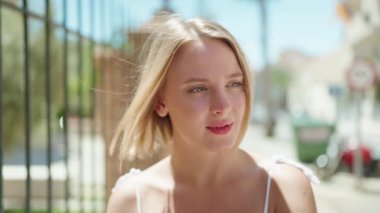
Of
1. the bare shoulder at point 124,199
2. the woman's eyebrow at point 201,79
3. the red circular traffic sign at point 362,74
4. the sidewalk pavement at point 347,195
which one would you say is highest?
the woman's eyebrow at point 201,79

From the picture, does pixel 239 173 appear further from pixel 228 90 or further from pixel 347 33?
pixel 347 33

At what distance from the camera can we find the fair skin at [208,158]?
1380 mm

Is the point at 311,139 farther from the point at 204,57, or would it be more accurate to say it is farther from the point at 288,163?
the point at 204,57

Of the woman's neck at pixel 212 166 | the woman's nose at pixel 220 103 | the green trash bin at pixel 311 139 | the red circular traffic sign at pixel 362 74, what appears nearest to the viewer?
the woman's nose at pixel 220 103

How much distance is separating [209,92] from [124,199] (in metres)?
0.38

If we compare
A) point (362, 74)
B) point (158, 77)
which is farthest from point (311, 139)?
point (158, 77)

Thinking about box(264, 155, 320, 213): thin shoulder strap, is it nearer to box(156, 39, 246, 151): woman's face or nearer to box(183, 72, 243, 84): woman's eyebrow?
box(156, 39, 246, 151): woman's face

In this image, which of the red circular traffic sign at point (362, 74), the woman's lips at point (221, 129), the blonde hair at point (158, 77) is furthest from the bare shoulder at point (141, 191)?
the red circular traffic sign at point (362, 74)

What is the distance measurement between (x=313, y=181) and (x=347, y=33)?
109 feet

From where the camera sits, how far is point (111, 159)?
2549mm

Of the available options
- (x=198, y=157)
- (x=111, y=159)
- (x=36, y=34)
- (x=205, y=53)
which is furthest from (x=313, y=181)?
(x=36, y=34)

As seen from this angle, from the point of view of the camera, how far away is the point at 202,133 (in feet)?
4.57

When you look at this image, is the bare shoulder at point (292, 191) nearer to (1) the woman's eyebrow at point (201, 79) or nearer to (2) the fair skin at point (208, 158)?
(2) the fair skin at point (208, 158)

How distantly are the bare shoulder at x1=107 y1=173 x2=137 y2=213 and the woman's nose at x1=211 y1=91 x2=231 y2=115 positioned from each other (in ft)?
1.13
